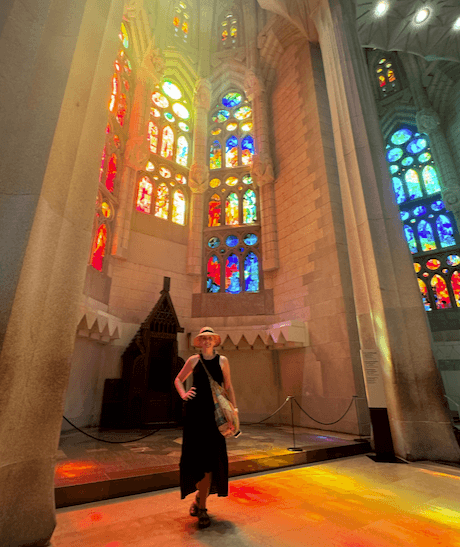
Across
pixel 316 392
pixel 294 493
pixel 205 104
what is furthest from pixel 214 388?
pixel 205 104

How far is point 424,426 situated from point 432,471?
0.88 metres

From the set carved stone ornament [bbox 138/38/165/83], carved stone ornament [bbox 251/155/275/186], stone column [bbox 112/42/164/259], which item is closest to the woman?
stone column [bbox 112/42/164/259]

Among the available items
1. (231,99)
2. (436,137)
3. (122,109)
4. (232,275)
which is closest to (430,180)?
(436,137)

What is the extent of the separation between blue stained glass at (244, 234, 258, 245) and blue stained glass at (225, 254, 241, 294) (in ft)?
2.56

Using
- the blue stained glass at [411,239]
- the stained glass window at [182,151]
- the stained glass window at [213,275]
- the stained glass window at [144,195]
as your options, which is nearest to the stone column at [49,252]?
the stained glass window at [144,195]

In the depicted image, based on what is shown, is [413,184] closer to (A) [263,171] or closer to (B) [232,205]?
(A) [263,171]

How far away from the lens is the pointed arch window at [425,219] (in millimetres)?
12641

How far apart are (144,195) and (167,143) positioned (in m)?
3.10

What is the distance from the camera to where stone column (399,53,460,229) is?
491 inches

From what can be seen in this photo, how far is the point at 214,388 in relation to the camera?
7.59 ft

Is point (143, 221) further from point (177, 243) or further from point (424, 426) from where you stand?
point (424, 426)

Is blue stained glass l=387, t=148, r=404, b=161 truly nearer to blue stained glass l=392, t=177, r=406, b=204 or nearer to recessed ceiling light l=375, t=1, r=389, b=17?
blue stained glass l=392, t=177, r=406, b=204

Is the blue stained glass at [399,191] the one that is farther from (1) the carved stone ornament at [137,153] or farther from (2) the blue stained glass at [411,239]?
(1) the carved stone ornament at [137,153]

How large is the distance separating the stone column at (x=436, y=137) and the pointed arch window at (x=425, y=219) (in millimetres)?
619
